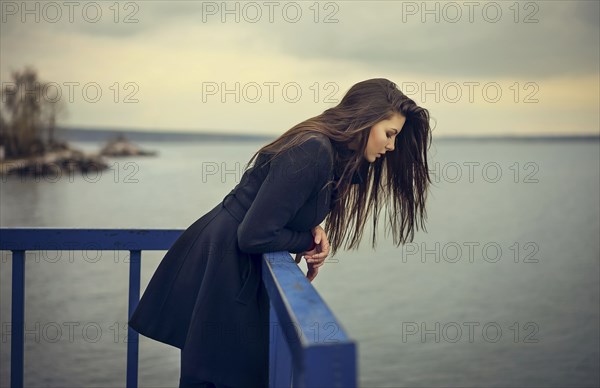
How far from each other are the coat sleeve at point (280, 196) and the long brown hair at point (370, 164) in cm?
4

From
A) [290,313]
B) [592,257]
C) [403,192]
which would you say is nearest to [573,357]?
[592,257]

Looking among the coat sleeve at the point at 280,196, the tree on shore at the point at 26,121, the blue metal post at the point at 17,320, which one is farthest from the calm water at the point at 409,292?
the coat sleeve at the point at 280,196

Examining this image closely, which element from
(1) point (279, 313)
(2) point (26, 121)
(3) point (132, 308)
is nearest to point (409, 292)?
(2) point (26, 121)

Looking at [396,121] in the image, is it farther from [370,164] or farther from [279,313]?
[279,313]

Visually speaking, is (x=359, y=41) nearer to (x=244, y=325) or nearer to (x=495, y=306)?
(x=495, y=306)

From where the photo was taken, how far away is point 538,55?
32.0 metres

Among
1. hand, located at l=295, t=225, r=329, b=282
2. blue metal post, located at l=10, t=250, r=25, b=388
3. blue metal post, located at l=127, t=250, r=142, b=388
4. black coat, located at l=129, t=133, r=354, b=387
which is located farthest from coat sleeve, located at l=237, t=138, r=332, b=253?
blue metal post, located at l=10, t=250, r=25, b=388

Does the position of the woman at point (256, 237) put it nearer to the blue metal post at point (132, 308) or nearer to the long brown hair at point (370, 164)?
the long brown hair at point (370, 164)

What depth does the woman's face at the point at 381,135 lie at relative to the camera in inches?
83.6

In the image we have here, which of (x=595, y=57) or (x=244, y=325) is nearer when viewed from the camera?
(x=244, y=325)

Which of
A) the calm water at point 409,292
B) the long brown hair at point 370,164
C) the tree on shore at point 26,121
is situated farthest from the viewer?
the calm water at point 409,292

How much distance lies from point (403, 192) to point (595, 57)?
29.1 m

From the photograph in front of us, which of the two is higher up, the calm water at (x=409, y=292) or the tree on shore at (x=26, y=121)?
the tree on shore at (x=26, y=121)

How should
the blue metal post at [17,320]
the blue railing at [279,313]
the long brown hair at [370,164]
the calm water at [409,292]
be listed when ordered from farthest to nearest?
the calm water at [409,292]
the blue metal post at [17,320]
the long brown hair at [370,164]
the blue railing at [279,313]
